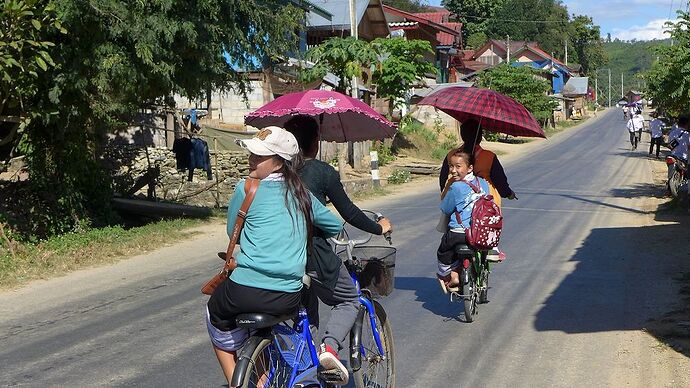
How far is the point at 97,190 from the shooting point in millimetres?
14797

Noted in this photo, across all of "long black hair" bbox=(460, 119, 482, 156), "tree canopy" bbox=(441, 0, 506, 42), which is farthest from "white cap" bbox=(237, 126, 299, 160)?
"tree canopy" bbox=(441, 0, 506, 42)

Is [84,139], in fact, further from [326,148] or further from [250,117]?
[326,148]

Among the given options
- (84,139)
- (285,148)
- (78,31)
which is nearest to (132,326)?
(285,148)

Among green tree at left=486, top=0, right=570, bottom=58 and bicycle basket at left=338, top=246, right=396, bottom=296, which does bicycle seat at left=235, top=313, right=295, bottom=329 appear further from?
green tree at left=486, top=0, right=570, bottom=58

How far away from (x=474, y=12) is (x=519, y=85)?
53969 millimetres

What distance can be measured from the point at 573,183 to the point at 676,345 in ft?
64.4

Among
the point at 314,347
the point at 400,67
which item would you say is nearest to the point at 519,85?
the point at 400,67

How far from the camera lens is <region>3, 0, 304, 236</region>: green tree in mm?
12234

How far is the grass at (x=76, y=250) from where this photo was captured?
36.0ft

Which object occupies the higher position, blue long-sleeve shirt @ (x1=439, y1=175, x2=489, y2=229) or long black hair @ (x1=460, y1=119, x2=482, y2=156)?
long black hair @ (x1=460, y1=119, x2=482, y2=156)

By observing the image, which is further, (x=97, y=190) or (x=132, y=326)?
(x=97, y=190)

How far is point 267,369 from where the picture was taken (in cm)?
422

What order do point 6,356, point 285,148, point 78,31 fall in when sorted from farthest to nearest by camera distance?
point 78,31, point 6,356, point 285,148

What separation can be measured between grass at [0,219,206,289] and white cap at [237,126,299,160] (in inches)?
279
